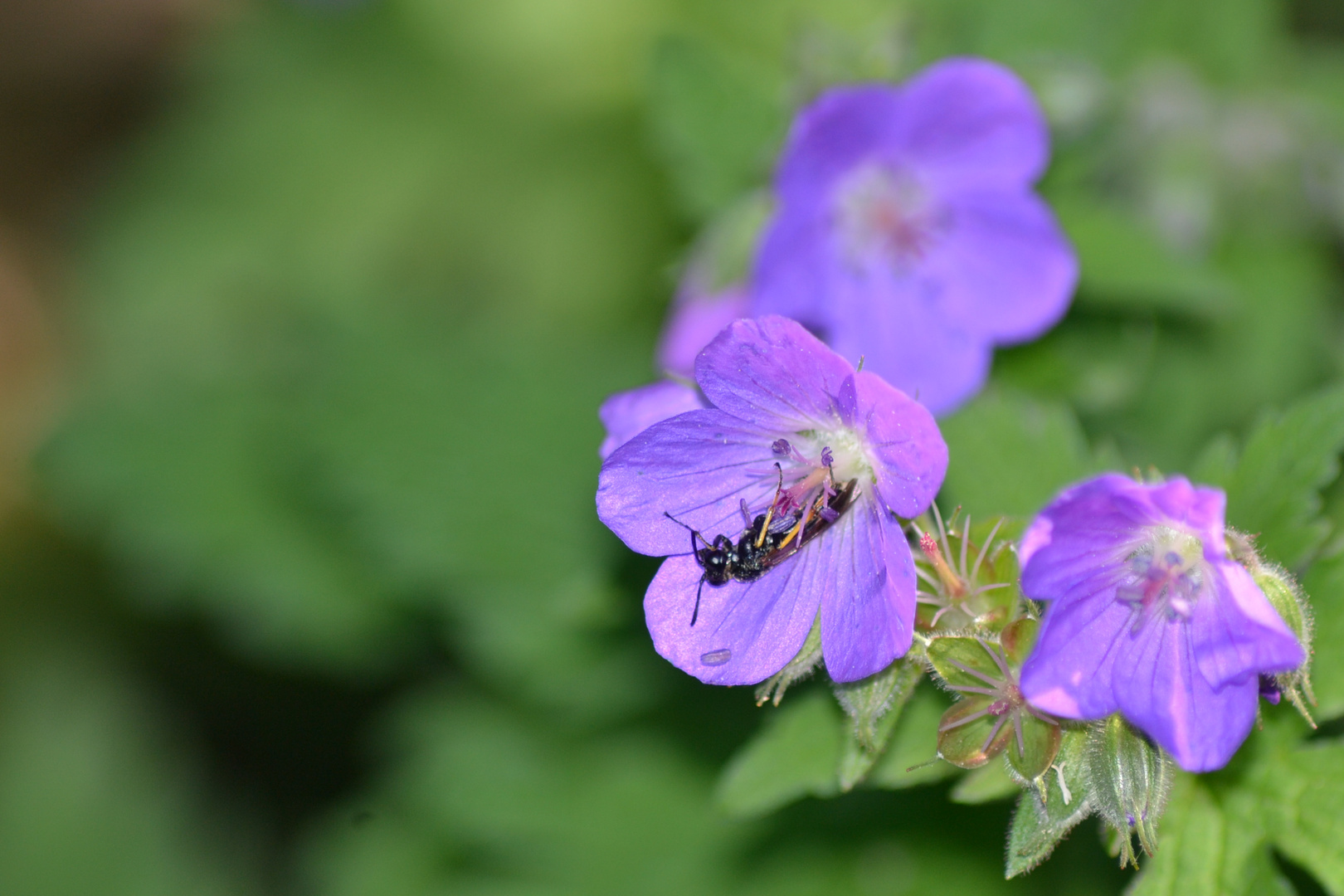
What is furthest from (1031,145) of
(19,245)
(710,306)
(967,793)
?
(19,245)

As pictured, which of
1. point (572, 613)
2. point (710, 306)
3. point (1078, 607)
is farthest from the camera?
point (710, 306)

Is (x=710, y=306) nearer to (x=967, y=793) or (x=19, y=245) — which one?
(x=967, y=793)

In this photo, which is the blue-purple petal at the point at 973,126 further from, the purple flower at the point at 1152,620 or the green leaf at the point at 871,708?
the green leaf at the point at 871,708

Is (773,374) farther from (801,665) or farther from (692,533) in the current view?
(801,665)

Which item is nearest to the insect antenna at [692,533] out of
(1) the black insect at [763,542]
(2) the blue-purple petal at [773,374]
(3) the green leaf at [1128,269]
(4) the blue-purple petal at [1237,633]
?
(1) the black insect at [763,542]

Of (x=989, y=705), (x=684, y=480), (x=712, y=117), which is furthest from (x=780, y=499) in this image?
(x=712, y=117)
